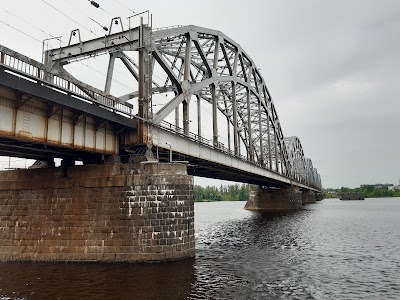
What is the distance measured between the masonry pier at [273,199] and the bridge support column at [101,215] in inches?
3070

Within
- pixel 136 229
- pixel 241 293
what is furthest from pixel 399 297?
pixel 136 229

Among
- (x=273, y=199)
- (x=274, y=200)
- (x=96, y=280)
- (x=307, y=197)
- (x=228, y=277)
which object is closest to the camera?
(x=96, y=280)

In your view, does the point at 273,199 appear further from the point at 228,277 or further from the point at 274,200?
the point at 228,277

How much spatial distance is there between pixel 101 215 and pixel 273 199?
83851 mm

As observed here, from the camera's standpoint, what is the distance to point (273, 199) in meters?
101

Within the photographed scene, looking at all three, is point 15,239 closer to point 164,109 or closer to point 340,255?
point 164,109

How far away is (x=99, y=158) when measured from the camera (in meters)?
26.8

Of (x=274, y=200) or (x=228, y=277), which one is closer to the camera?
(x=228, y=277)

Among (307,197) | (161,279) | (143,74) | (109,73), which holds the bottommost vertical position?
(161,279)

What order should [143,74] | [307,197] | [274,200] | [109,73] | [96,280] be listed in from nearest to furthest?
1. [96,280]
2. [143,74]
3. [109,73]
4. [274,200]
5. [307,197]

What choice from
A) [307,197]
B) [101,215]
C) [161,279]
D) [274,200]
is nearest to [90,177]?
[101,215]

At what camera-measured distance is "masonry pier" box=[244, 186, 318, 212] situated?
323 feet

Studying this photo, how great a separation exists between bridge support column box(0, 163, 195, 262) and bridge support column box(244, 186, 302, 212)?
78.0m

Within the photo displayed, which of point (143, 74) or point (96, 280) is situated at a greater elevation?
point (143, 74)
